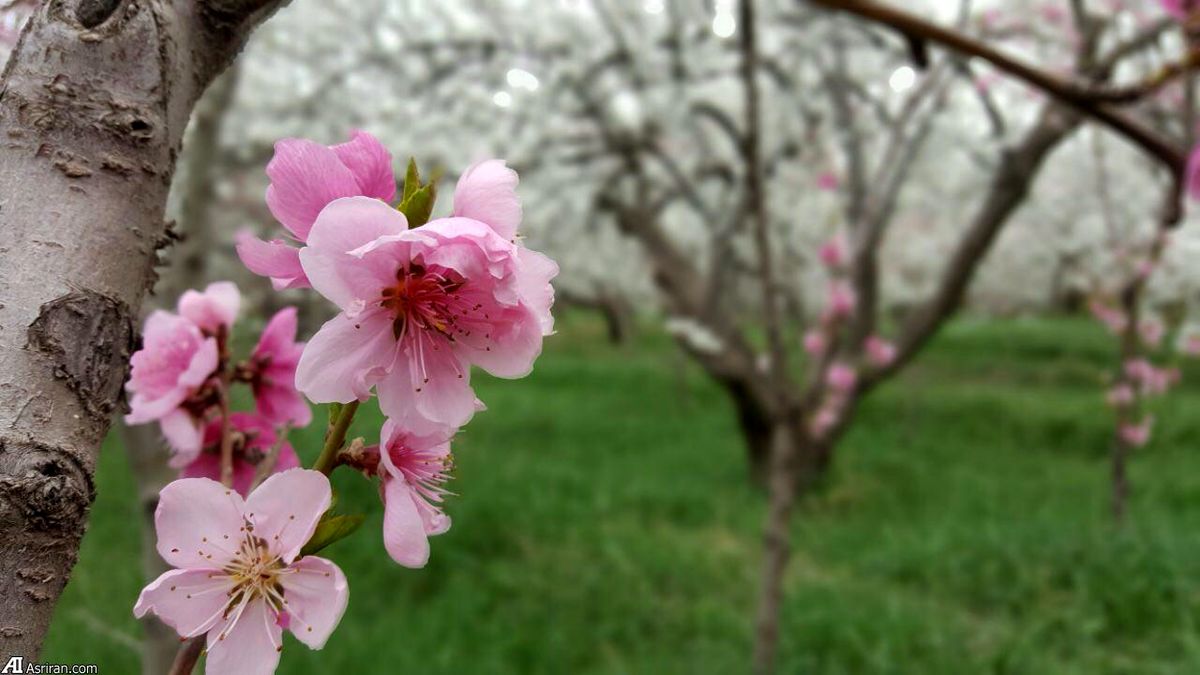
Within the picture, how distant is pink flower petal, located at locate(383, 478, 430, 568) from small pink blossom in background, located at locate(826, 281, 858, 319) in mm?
4181

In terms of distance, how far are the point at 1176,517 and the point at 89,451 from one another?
5.51 meters

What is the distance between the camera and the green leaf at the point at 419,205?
429 millimetres

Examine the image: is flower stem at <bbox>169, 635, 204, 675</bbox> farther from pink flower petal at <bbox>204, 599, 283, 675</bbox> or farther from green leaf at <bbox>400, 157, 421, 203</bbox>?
green leaf at <bbox>400, 157, 421, 203</bbox>

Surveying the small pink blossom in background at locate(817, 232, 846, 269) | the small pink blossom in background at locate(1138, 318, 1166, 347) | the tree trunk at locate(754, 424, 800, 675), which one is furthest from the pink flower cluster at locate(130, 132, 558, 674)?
the small pink blossom in background at locate(1138, 318, 1166, 347)

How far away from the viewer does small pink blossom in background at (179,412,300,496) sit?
24.9 inches

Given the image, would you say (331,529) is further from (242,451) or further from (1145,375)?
(1145,375)

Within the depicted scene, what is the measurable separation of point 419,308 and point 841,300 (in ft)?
14.0

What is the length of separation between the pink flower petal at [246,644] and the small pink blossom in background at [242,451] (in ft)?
0.62

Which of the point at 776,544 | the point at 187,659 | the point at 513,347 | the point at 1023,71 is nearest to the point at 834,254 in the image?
the point at 776,544

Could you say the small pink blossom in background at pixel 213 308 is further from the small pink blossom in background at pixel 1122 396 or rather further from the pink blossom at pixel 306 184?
the small pink blossom in background at pixel 1122 396

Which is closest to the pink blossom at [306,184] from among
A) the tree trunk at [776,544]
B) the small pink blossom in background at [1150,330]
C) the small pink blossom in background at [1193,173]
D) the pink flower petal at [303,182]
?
the pink flower petal at [303,182]

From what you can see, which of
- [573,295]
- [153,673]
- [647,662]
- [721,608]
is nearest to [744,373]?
[721,608]

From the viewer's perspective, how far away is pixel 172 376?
636mm

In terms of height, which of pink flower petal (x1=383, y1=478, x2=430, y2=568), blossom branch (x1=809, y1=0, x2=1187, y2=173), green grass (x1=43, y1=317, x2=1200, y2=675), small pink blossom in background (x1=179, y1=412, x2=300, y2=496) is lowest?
green grass (x1=43, y1=317, x2=1200, y2=675)
